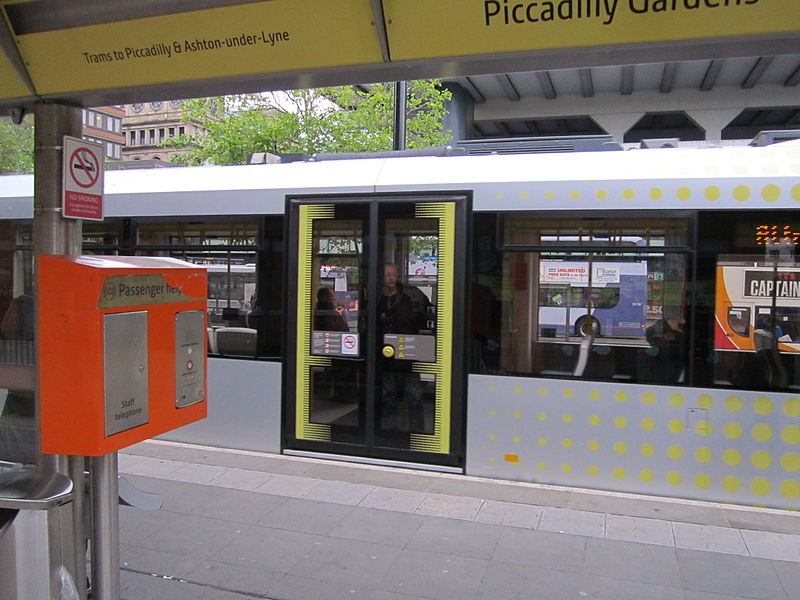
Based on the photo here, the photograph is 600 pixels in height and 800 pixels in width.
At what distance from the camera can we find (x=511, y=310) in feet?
18.8

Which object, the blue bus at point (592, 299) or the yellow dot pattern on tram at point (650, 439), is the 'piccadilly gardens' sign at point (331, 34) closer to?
the blue bus at point (592, 299)

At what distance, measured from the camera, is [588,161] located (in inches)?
220

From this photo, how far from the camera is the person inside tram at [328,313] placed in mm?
6215

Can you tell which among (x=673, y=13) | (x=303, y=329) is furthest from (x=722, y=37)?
(x=303, y=329)

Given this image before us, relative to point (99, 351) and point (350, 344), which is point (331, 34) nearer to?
point (99, 351)

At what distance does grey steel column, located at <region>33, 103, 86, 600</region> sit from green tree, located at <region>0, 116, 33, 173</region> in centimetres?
42

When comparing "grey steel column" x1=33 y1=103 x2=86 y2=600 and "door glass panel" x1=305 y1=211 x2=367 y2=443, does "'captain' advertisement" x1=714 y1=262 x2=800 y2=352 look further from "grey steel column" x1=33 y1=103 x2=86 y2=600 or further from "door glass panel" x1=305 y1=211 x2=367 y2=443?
"grey steel column" x1=33 y1=103 x2=86 y2=600

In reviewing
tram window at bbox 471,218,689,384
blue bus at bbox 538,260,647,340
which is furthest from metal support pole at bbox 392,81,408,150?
blue bus at bbox 538,260,647,340

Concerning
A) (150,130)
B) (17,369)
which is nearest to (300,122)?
(17,369)

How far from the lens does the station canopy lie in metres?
2.52

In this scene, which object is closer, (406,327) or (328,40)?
(328,40)

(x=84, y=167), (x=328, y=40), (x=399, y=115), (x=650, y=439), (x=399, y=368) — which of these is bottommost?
(x=650, y=439)

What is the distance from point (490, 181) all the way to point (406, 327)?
4.98 ft

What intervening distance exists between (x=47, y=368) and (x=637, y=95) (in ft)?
71.5
